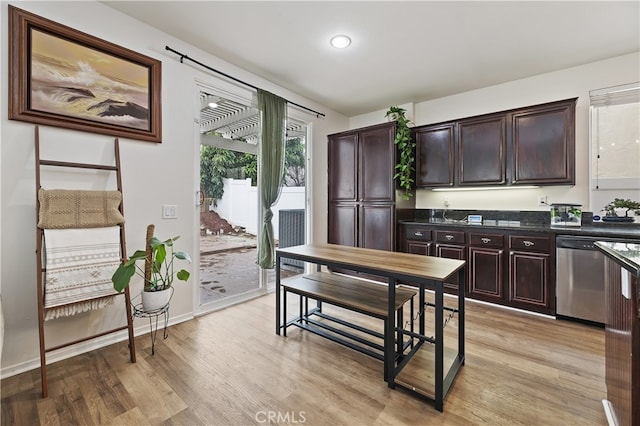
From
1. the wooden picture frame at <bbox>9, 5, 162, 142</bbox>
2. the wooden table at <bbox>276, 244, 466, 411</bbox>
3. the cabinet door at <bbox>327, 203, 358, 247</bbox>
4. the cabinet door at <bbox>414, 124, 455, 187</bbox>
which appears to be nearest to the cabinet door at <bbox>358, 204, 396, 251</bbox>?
the cabinet door at <bbox>327, 203, 358, 247</bbox>

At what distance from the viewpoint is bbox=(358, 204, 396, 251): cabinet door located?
3.87 m

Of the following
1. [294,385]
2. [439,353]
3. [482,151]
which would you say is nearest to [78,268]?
[294,385]

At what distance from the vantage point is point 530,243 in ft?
9.55

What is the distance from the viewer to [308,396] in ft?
5.54

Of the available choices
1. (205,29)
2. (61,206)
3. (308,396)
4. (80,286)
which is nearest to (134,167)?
(61,206)

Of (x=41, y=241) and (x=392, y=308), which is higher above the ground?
(x=41, y=241)

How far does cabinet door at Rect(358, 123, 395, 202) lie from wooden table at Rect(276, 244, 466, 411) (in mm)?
1813

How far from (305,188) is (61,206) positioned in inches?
115

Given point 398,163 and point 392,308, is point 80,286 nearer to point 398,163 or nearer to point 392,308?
point 392,308

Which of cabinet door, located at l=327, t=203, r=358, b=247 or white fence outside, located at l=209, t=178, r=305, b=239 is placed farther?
cabinet door, located at l=327, t=203, r=358, b=247

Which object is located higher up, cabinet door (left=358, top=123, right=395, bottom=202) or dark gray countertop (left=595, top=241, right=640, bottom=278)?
cabinet door (left=358, top=123, right=395, bottom=202)

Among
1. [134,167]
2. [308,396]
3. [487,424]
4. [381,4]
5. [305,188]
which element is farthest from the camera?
[305,188]

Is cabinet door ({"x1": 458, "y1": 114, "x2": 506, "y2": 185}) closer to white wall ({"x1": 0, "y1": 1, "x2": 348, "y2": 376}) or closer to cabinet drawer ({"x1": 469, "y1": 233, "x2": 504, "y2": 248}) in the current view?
cabinet drawer ({"x1": 469, "y1": 233, "x2": 504, "y2": 248})

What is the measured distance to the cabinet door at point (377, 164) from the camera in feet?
12.8
